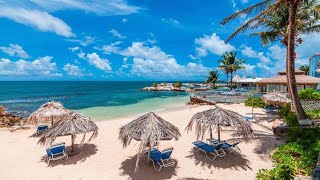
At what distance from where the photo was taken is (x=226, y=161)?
30.9 feet

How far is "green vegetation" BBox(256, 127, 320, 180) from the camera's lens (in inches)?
297

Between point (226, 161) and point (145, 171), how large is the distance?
11.2 ft

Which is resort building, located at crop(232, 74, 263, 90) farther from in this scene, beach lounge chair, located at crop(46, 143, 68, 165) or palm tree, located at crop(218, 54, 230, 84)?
beach lounge chair, located at crop(46, 143, 68, 165)

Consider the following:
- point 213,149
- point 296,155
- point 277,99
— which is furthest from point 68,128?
point 277,99

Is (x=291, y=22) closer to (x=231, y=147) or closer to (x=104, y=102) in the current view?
(x=231, y=147)

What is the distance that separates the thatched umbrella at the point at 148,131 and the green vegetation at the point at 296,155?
349 centimetres

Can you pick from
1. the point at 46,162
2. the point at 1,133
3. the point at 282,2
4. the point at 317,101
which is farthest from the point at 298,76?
the point at 1,133

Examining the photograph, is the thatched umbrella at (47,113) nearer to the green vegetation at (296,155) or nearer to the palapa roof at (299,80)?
the green vegetation at (296,155)

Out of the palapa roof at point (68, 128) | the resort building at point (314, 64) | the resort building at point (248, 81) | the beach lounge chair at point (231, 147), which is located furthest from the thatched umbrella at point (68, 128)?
the resort building at point (314, 64)

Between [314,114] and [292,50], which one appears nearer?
[292,50]

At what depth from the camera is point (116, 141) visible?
12.9m

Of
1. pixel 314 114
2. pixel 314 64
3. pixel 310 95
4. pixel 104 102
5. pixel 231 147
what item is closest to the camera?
pixel 231 147

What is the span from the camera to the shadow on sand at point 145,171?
8484 millimetres

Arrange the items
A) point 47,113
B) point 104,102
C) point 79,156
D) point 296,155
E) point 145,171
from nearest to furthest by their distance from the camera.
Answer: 1. point 145,171
2. point 296,155
3. point 79,156
4. point 47,113
5. point 104,102
